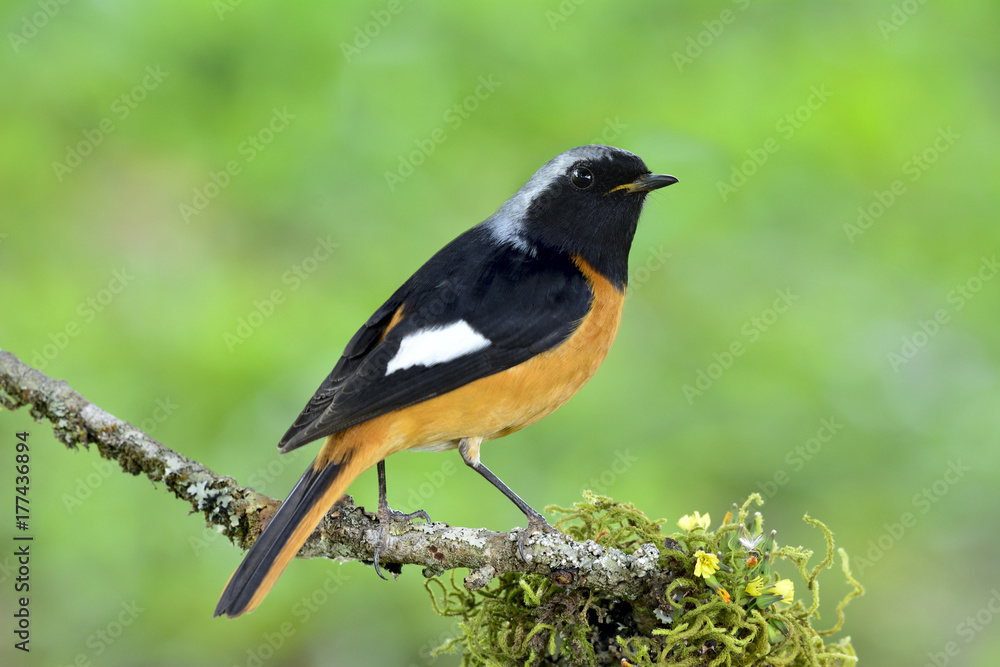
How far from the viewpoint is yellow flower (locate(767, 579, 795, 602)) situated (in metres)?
2.55

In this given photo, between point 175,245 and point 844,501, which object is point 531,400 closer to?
point 844,501

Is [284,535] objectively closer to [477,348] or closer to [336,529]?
[336,529]

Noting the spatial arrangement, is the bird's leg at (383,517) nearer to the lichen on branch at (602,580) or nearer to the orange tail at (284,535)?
the lichen on branch at (602,580)

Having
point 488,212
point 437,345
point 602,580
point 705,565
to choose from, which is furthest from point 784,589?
point 488,212

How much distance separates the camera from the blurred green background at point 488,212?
4.46 meters

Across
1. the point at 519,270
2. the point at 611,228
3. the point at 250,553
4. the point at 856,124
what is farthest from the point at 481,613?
the point at 856,124

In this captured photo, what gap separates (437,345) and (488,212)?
1.99 meters

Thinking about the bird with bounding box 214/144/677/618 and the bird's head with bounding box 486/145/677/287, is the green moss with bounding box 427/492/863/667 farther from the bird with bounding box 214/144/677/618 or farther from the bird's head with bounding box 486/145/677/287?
the bird's head with bounding box 486/145/677/287

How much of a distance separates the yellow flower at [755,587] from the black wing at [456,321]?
1.12 meters

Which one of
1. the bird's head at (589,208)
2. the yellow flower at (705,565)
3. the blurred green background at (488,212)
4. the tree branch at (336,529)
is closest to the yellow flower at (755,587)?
the yellow flower at (705,565)

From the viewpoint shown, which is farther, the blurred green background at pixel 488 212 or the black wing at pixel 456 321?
the blurred green background at pixel 488 212

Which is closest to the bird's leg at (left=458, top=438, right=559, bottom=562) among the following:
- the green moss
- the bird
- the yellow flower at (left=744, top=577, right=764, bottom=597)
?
the bird

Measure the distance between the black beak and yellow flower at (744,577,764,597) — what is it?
1741 mm

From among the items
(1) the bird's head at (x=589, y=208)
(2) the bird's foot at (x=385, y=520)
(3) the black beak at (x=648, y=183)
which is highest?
(3) the black beak at (x=648, y=183)
